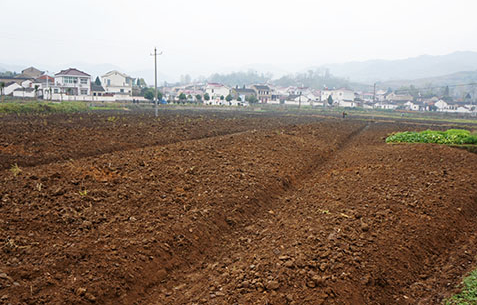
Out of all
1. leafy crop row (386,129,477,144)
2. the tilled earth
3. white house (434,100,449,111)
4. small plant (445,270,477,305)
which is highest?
white house (434,100,449,111)

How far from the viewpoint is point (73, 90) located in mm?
66312

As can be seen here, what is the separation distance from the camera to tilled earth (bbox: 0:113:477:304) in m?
4.90

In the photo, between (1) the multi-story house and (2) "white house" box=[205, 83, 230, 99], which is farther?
(1) the multi-story house

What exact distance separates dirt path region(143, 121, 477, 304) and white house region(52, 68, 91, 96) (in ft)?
219

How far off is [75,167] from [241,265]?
614cm

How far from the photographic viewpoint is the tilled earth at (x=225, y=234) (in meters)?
4.90

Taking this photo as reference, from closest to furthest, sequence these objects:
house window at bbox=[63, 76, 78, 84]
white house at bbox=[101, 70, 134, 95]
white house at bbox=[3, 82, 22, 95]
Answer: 1. house window at bbox=[63, 76, 78, 84]
2. white house at bbox=[3, 82, 22, 95]
3. white house at bbox=[101, 70, 134, 95]

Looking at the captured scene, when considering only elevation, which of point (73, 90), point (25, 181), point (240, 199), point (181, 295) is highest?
point (73, 90)

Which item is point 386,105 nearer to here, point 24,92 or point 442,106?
point 442,106

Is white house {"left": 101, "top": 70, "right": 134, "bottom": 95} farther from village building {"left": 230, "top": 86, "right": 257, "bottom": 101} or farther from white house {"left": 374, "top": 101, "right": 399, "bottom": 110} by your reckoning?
white house {"left": 374, "top": 101, "right": 399, "bottom": 110}

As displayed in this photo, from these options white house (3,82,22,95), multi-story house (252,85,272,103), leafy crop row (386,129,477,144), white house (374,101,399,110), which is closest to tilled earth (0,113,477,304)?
leafy crop row (386,129,477,144)

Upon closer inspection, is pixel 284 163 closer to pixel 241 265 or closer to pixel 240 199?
pixel 240 199

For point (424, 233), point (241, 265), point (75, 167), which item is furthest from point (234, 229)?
point (75, 167)

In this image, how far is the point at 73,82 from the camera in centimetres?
6662
